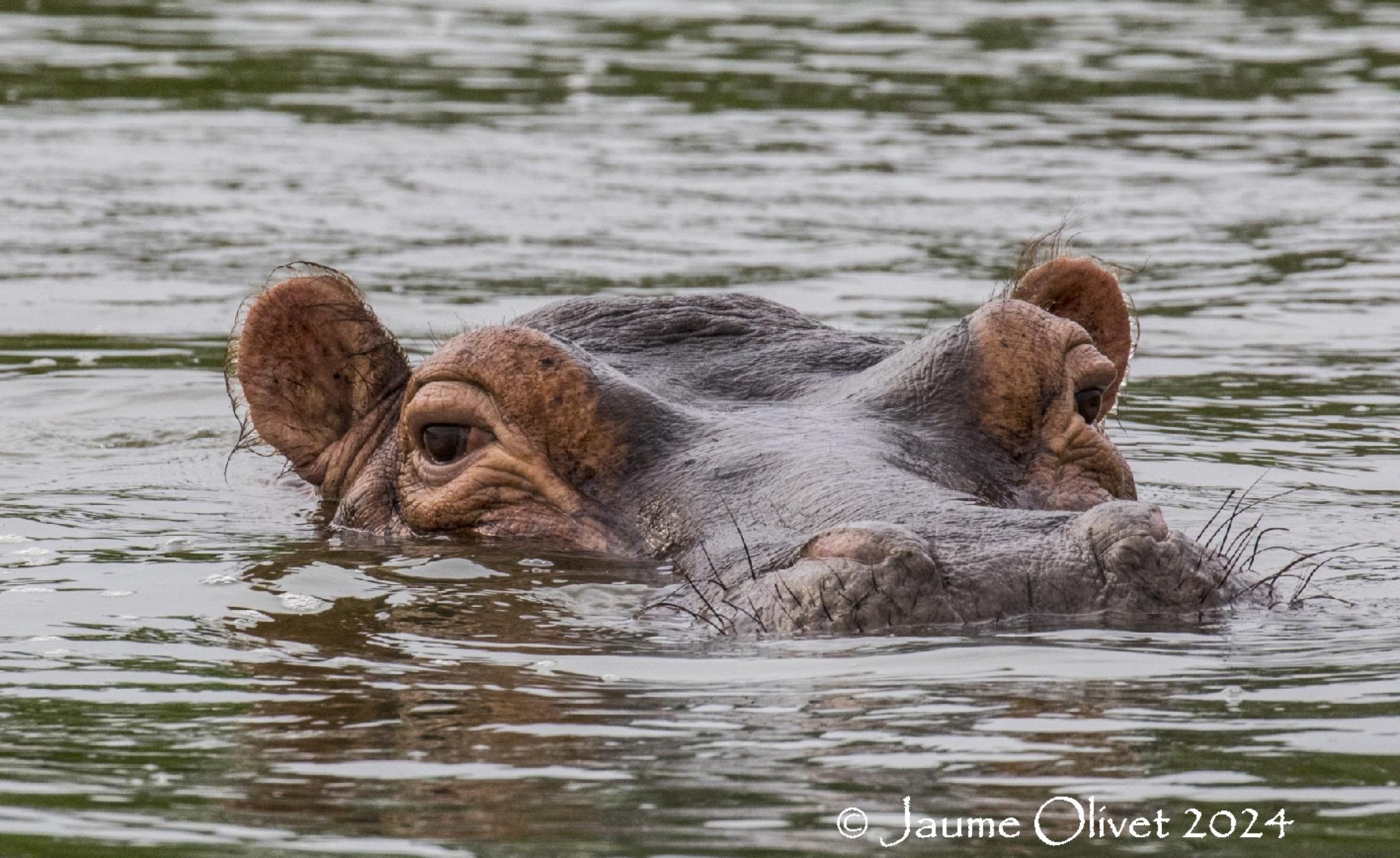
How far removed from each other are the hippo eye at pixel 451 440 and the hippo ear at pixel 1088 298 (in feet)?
6.95

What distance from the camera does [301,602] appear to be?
276 inches

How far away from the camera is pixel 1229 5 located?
30.4 meters

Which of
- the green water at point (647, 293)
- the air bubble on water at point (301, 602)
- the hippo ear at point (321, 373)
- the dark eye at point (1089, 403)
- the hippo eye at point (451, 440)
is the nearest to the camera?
the green water at point (647, 293)

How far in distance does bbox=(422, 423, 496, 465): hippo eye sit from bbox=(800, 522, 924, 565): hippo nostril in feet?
6.21

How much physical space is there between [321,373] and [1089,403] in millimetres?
2569

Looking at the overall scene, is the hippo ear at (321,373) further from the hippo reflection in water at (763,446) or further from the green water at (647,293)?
the green water at (647,293)

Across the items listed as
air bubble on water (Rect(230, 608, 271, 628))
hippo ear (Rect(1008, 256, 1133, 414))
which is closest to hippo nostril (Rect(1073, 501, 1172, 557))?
air bubble on water (Rect(230, 608, 271, 628))

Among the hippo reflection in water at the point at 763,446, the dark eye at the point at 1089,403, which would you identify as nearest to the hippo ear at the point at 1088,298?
the hippo reflection in water at the point at 763,446

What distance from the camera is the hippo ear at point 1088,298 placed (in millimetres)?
8664

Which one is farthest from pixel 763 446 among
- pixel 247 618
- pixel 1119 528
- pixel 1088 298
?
pixel 1088 298

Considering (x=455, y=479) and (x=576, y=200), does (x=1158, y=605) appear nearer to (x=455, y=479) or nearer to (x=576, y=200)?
(x=455, y=479)

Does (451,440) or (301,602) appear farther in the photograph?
(451,440)

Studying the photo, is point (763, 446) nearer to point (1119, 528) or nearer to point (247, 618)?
point (1119, 528)

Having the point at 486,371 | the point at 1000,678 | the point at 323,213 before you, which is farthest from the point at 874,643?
the point at 323,213
